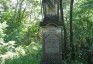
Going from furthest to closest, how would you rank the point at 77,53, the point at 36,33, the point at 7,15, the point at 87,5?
the point at 36,33
the point at 7,15
the point at 77,53
the point at 87,5

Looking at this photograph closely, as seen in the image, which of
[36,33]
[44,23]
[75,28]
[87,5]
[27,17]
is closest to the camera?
[44,23]

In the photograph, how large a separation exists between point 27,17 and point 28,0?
3.12 m

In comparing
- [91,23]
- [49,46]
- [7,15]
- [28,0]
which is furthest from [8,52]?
[28,0]

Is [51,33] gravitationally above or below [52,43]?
above

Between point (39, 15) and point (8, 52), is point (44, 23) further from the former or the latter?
point (39, 15)

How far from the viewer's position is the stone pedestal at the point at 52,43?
35.6 ft

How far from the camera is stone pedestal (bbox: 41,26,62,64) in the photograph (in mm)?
10844

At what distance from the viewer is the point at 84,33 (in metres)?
15.9

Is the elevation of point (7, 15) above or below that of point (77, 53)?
above

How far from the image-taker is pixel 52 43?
10.9 meters

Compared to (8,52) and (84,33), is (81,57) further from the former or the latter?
(8,52)

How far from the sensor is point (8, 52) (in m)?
9.84

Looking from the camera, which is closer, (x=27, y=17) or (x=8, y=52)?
(x=8, y=52)

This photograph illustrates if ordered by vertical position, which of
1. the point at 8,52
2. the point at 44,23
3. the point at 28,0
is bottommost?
the point at 8,52
